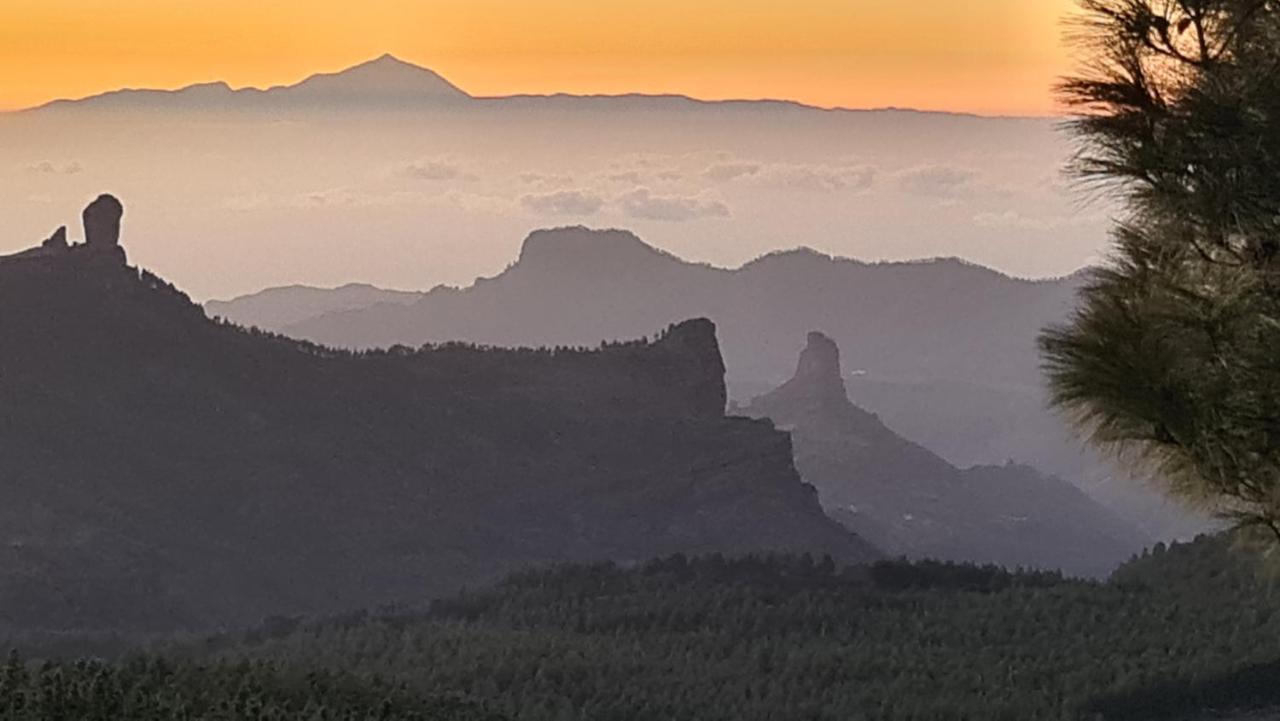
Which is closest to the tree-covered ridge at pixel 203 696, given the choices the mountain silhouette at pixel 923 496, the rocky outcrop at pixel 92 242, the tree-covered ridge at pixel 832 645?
the tree-covered ridge at pixel 832 645

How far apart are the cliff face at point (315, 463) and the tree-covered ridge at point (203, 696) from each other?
174ft

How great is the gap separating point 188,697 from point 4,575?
60.0m

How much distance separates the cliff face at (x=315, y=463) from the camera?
245 ft

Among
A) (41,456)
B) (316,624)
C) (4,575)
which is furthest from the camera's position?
(41,456)

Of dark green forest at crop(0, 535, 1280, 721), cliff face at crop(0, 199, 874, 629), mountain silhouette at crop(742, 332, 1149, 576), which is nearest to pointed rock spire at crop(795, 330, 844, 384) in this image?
mountain silhouette at crop(742, 332, 1149, 576)

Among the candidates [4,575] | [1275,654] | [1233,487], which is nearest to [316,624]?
[4,575]

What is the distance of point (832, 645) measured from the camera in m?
31.5

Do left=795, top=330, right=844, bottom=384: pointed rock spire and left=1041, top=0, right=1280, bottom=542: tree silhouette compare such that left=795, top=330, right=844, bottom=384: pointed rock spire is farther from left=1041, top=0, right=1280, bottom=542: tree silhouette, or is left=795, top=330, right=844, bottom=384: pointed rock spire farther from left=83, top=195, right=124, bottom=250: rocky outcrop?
left=1041, top=0, right=1280, bottom=542: tree silhouette

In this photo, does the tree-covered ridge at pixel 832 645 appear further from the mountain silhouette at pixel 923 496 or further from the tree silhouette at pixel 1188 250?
the mountain silhouette at pixel 923 496

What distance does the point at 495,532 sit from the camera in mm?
92812

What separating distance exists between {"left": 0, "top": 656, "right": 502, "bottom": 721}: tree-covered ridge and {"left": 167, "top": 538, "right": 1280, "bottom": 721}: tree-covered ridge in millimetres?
4195

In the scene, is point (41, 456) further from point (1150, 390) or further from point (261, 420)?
point (1150, 390)

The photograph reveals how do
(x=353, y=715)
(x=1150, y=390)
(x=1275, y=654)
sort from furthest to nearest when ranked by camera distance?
(x=1275, y=654), (x=353, y=715), (x=1150, y=390)

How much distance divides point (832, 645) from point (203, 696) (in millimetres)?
21132
